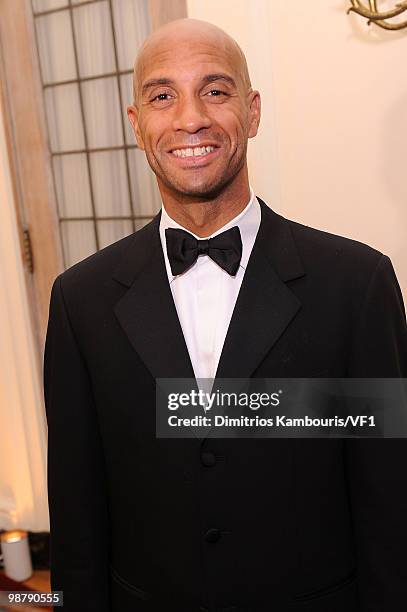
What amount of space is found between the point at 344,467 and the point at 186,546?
0.40 m

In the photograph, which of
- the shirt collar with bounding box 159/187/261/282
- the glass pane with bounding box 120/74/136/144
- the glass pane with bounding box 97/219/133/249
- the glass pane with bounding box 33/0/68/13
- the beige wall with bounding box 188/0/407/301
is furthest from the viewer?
the glass pane with bounding box 97/219/133/249

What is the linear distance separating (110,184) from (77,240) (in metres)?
0.37

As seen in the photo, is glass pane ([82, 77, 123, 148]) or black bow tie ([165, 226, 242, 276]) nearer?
black bow tie ([165, 226, 242, 276])

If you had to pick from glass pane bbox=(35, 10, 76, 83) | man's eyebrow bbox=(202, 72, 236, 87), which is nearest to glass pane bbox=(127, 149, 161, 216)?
glass pane bbox=(35, 10, 76, 83)

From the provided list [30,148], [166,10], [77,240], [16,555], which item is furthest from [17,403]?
[166,10]

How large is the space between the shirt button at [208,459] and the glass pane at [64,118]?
2.43m

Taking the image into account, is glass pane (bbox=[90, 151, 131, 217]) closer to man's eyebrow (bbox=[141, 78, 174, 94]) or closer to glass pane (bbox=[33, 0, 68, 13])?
glass pane (bbox=[33, 0, 68, 13])

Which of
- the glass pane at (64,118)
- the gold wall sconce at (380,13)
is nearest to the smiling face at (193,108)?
the gold wall sconce at (380,13)

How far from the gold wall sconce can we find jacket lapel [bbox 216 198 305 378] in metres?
1.04

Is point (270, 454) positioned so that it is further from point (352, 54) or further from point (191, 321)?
point (352, 54)

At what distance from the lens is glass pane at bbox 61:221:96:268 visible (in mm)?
3721

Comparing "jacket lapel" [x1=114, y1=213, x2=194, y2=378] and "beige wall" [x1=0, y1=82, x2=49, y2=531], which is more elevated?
"jacket lapel" [x1=114, y1=213, x2=194, y2=378]

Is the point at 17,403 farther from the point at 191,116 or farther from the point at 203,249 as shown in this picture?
the point at 191,116

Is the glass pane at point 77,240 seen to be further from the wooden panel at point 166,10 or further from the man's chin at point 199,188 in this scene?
the man's chin at point 199,188
